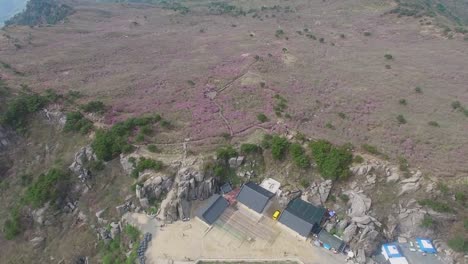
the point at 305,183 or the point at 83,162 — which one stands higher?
the point at 83,162

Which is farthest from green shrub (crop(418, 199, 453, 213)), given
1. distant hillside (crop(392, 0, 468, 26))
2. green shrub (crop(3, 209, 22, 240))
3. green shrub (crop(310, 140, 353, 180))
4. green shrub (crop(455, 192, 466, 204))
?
distant hillside (crop(392, 0, 468, 26))

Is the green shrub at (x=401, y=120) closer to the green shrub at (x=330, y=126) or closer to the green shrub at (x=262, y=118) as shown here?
the green shrub at (x=330, y=126)

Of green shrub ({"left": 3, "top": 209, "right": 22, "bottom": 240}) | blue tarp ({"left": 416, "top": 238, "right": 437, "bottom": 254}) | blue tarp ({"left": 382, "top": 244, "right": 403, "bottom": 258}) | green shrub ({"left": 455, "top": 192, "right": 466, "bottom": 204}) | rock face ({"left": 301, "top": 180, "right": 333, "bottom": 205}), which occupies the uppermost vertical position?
green shrub ({"left": 455, "top": 192, "right": 466, "bottom": 204})

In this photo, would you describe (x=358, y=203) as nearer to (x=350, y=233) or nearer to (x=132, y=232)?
(x=350, y=233)

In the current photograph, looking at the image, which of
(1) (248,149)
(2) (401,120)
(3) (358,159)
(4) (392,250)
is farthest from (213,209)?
(2) (401,120)

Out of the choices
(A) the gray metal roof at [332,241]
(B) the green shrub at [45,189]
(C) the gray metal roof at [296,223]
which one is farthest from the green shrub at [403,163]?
(B) the green shrub at [45,189]

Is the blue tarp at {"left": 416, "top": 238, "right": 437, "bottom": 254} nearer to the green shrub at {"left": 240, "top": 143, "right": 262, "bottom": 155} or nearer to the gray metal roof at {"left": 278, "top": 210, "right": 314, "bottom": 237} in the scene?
the gray metal roof at {"left": 278, "top": 210, "right": 314, "bottom": 237}
